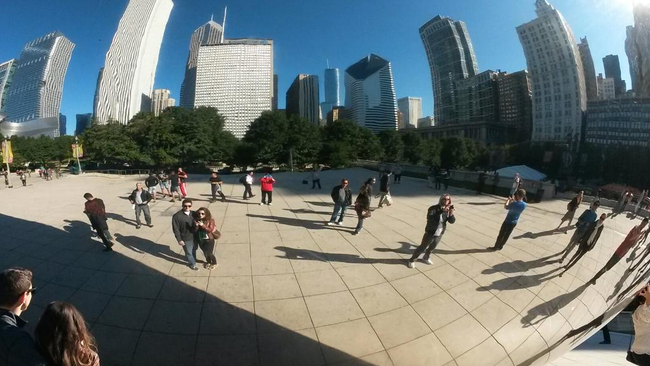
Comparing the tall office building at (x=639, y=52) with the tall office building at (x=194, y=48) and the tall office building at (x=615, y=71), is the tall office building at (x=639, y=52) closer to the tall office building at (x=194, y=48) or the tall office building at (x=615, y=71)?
the tall office building at (x=615, y=71)

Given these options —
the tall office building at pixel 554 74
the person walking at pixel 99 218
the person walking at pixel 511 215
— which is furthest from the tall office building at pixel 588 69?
the person walking at pixel 99 218

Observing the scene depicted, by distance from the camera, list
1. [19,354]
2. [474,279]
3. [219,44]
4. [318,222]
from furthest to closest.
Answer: [318,222]
[219,44]
[474,279]
[19,354]

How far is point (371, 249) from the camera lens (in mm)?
1854

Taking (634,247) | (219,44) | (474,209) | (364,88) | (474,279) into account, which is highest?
(219,44)

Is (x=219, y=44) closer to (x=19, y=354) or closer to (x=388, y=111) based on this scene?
(x=388, y=111)

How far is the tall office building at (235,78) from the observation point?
1.85 meters

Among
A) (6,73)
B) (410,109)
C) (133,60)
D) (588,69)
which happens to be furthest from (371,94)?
(6,73)

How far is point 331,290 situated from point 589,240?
5.07 ft

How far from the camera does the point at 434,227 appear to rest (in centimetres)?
175

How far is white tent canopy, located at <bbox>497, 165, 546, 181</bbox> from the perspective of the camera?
1.52 meters

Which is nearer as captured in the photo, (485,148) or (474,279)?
(474,279)

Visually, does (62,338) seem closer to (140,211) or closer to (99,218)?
Result: (99,218)

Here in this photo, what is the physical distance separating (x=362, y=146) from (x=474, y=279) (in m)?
2.12

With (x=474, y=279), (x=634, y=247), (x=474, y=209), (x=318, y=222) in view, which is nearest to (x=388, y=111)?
(x=474, y=209)
